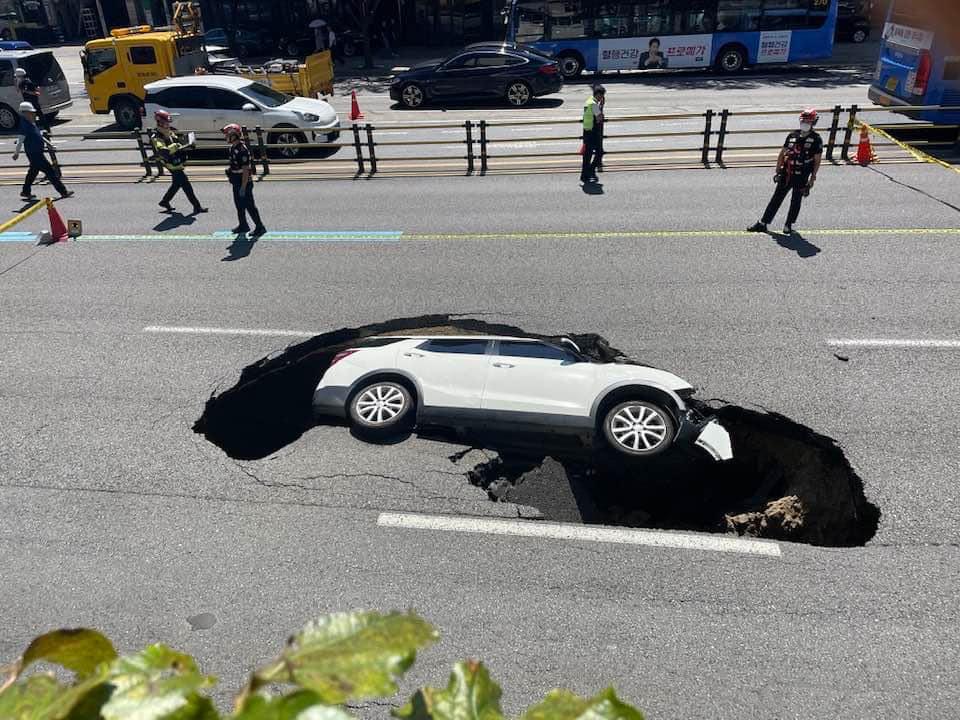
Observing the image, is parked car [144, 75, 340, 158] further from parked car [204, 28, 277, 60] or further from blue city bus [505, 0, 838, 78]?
parked car [204, 28, 277, 60]

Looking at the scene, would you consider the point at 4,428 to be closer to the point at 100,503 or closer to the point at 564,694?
the point at 100,503

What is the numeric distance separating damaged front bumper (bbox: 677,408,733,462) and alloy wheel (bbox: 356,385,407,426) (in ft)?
8.23

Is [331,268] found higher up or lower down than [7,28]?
lower down

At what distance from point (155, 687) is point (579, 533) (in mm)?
4463

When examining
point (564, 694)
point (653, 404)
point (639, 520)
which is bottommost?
point (639, 520)

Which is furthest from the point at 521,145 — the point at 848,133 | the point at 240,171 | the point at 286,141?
the point at 240,171

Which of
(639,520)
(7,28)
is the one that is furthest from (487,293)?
(7,28)

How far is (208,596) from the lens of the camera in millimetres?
4672

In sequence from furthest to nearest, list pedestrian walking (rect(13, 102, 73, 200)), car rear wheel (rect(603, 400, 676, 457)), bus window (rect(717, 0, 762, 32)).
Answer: bus window (rect(717, 0, 762, 32))
pedestrian walking (rect(13, 102, 73, 200))
car rear wheel (rect(603, 400, 676, 457))

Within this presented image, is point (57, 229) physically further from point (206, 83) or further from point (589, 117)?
point (589, 117)

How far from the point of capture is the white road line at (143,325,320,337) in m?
8.16

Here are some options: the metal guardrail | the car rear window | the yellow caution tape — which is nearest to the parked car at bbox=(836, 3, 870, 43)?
the metal guardrail

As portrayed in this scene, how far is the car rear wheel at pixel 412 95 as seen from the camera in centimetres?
2158

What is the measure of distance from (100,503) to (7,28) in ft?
173
